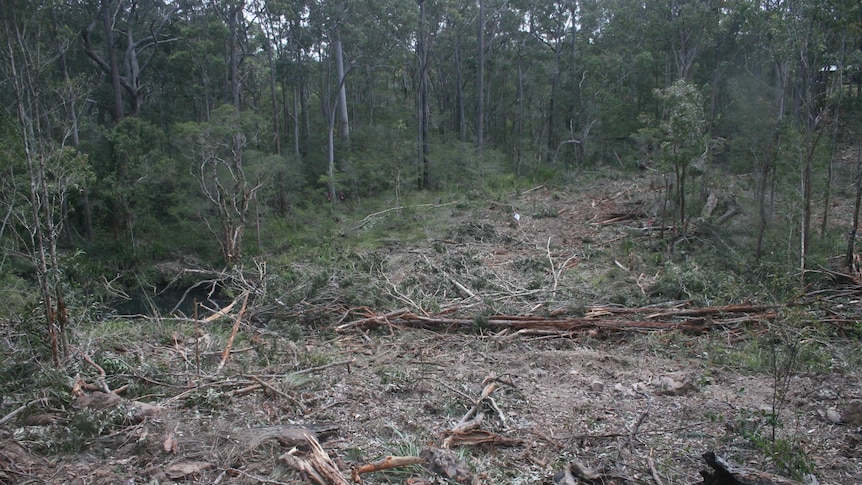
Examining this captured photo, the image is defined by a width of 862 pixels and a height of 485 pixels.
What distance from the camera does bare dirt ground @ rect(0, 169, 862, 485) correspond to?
4117 mm

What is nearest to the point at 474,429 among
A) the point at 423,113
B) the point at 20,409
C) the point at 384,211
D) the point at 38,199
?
the point at 20,409

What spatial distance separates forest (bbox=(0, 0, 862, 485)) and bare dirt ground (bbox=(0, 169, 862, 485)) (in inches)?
1.2

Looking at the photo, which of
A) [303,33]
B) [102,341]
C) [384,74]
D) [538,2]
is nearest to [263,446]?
[102,341]

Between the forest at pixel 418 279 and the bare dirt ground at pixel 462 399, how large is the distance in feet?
0.10

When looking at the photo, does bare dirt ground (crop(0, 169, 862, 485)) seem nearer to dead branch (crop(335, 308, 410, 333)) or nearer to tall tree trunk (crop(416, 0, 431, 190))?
dead branch (crop(335, 308, 410, 333))

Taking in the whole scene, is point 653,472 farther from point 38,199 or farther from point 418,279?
point 418,279

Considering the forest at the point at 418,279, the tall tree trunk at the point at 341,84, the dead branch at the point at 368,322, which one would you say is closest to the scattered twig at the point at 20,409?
the forest at the point at 418,279

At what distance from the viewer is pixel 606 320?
761cm

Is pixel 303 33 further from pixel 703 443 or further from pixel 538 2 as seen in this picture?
pixel 703 443

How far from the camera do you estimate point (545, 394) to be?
552cm

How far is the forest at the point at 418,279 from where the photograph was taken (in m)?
4.44

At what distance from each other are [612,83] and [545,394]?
2658 centimetres

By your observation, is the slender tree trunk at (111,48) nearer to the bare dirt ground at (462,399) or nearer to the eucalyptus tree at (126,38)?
the eucalyptus tree at (126,38)

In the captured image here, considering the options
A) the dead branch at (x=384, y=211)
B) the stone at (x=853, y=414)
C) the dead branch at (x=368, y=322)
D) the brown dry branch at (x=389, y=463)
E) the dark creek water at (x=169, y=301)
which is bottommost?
the dark creek water at (x=169, y=301)
